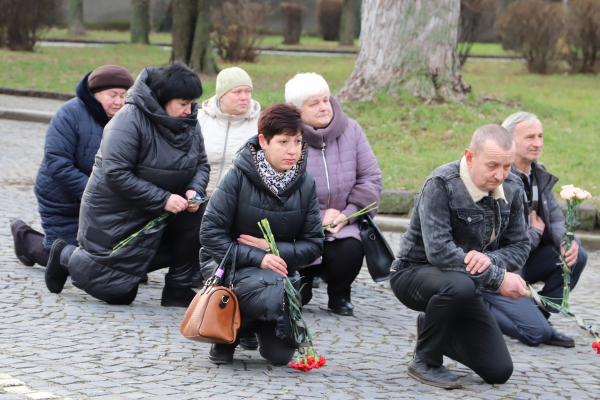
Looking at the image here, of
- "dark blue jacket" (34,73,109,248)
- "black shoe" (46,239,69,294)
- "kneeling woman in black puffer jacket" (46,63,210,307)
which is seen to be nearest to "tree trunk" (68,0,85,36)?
"dark blue jacket" (34,73,109,248)

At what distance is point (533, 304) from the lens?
18.8 feet

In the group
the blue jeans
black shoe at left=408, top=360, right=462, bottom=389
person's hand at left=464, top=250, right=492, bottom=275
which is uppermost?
person's hand at left=464, top=250, right=492, bottom=275

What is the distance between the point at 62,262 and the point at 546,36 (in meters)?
17.9

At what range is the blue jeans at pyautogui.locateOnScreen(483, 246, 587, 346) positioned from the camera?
5527 millimetres

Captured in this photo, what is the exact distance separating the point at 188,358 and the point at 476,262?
1634 mm

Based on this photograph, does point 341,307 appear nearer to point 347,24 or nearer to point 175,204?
point 175,204

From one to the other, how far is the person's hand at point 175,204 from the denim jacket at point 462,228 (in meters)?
1.60

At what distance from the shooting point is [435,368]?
466 centimetres

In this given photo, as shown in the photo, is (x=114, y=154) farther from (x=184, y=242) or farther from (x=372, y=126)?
(x=372, y=126)

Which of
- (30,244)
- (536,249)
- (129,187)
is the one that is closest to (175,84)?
(129,187)

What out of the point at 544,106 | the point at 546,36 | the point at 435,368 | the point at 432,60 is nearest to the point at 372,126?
the point at 432,60

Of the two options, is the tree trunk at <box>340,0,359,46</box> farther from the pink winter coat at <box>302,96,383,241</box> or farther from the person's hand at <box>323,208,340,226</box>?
the person's hand at <box>323,208,340,226</box>

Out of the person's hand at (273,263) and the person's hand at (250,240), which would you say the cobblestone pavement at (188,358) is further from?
the person's hand at (250,240)

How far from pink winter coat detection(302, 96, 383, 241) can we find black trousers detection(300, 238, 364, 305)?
6cm
